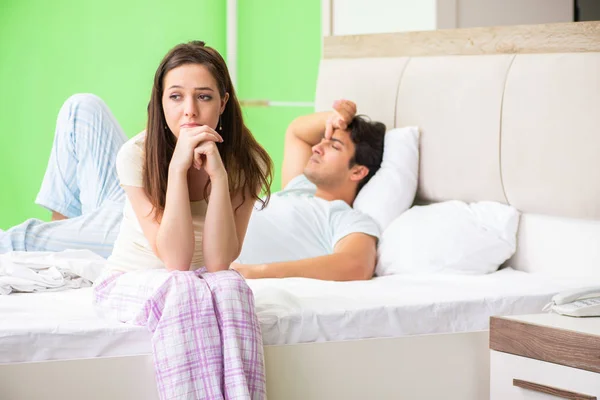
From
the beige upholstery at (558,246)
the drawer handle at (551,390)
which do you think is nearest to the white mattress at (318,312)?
the beige upholstery at (558,246)

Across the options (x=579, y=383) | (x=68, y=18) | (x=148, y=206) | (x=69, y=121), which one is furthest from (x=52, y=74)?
(x=579, y=383)

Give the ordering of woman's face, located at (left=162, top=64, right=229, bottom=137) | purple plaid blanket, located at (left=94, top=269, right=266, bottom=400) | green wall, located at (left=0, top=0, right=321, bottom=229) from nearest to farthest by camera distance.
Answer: purple plaid blanket, located at (left=94, top=269, right=266, bottom=400), woman's face, located at (left=162, top=64, right=229, bottom=137), green wall, located at (left=0, top=0, right=321, bottom=229)

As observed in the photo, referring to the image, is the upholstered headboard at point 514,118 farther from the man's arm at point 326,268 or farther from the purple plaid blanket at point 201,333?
the purple plaid blanket at point 201,333

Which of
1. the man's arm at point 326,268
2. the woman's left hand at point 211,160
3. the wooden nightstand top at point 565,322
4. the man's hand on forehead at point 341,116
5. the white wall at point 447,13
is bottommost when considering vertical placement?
the wooden nightstand top at point 565,322

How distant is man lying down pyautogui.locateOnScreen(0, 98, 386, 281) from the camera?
7.95ft

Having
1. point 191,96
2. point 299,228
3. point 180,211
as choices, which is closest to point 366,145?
point 299,228

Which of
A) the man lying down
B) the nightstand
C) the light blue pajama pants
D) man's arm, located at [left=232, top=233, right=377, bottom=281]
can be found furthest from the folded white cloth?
the nightstand

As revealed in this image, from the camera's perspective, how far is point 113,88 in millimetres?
4629

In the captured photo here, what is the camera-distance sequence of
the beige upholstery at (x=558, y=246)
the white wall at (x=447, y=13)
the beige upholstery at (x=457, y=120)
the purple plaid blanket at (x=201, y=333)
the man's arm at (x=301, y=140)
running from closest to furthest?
the purple plaid blanket at (x=201, y=333) → the beige upholstery at (x=558, y=246) → the beige upholstery at (x=457, y=120) → the man's arm at (x=301, y=140) → the white wall at (x=447, y=13)

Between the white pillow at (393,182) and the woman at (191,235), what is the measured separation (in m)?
0.74

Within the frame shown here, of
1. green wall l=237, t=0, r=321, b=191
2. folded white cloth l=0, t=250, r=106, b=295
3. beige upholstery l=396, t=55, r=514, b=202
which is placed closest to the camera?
folded white cloth l=0, t=250, r=106, b=295

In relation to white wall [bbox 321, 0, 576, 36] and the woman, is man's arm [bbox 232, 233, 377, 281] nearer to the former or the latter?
the woman

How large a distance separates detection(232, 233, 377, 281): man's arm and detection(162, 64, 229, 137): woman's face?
1.83ft

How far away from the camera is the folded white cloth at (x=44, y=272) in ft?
7.01
